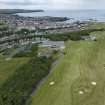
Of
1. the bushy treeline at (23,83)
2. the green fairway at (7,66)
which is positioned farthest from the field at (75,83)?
the green fairway at (7,66)

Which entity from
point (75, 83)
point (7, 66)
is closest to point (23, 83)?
point (75, 83)

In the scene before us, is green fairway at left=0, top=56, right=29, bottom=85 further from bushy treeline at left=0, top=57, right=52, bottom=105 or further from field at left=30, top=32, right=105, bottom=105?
field at left=30, top=32, right=105, bottom=105

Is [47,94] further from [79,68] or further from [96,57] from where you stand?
[96,57]

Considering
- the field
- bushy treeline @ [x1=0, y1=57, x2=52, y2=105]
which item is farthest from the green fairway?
the field

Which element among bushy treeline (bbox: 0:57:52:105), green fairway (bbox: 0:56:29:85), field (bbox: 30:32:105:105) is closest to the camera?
bushy treeline (bbox: 0:57:52:105)

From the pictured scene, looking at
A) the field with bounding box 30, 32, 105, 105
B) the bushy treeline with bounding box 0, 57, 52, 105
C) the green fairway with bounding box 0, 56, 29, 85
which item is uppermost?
the bushy treeline with bounding box 0, 57, 52, 105

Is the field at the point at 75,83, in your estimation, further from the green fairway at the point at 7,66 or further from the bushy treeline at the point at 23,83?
the green fairway at the point at 7,66
